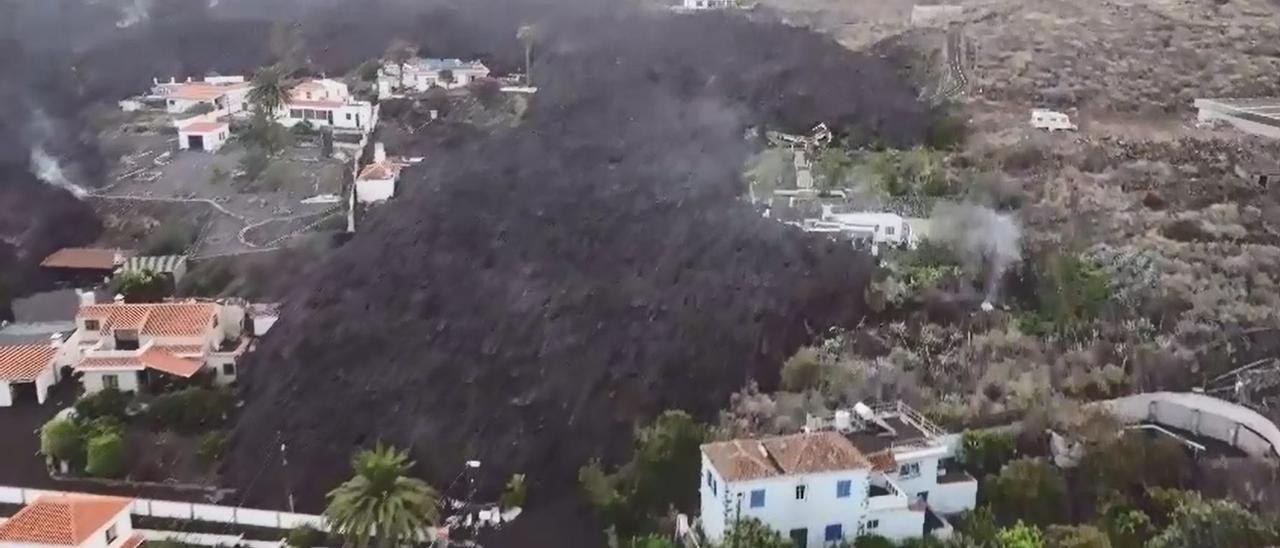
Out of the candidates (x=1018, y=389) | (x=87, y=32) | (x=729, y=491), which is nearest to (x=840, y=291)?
(x=1018, y=389)

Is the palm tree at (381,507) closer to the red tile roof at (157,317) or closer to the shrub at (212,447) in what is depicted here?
the shrub at (212,447)

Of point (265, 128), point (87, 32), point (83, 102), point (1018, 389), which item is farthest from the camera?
point (87, 32)

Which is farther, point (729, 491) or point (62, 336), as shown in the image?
point (62, 336)

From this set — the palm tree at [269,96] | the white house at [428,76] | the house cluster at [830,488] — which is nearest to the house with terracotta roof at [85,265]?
the palm tree at [269,96]

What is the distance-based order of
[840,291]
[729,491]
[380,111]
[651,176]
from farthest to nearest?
[380,111] → [651,176] → [840,291] → [729,491]

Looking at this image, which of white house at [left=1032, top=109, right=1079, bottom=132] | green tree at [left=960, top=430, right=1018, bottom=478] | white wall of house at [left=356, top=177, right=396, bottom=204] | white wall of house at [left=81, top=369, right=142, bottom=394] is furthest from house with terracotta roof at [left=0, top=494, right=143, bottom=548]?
white house at [left=1032, top=109, right=1079, bottom=132]

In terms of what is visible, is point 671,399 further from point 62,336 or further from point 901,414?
point 62,336
